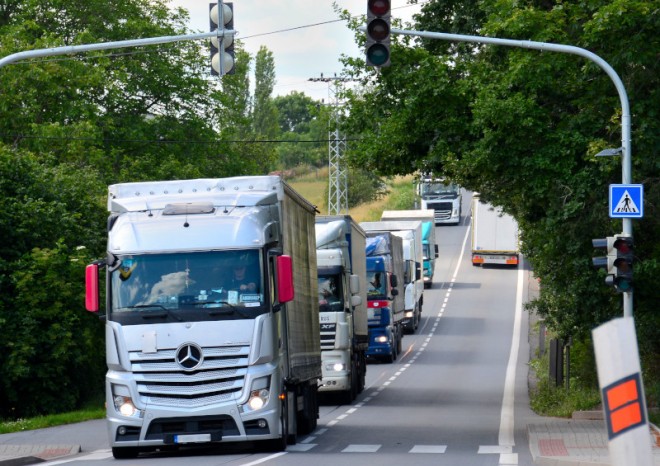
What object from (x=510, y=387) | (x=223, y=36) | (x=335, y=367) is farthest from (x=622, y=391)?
(x=510, y=387)

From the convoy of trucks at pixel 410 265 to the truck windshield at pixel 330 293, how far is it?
20136mm

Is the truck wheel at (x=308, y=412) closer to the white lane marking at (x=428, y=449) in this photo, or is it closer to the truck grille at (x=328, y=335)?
the white lane marking at (x=428, y=449)

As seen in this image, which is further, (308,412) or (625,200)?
(308,412)

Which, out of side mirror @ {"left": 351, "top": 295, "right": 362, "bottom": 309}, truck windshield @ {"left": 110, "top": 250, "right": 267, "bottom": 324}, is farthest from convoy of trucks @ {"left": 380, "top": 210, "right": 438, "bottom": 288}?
truck windshield @ {"left": 110, "top": 250, "right": 267, "bottom": 324}

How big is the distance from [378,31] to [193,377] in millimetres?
5058

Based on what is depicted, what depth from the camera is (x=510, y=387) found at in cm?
3447

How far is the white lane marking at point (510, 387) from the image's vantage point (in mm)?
21281

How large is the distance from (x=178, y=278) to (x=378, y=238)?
26.0 meters

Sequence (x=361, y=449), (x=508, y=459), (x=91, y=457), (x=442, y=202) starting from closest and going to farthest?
(x=508, y=459)
(x=91, y=457)
(x=361, y=449)
(x=442, y=202)

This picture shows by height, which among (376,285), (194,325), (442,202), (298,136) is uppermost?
(298,136)

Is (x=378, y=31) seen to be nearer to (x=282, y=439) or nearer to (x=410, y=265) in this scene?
(x=282, y=439)

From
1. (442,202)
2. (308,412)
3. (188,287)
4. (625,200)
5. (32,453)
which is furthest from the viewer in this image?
(442,202)

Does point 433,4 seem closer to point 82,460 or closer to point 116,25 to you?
point 82,460

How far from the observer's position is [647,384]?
24.8 meters
